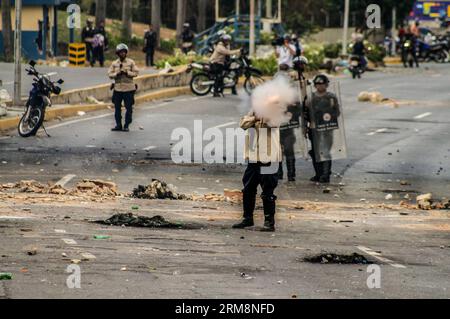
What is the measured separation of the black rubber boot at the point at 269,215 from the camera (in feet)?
49.2

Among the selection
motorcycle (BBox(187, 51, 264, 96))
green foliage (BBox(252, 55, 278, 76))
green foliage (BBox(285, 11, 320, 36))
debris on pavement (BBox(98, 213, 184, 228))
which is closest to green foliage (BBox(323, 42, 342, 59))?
green foliage (BBox(252, 55, 278, 76))

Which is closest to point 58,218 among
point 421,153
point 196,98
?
point 421,153

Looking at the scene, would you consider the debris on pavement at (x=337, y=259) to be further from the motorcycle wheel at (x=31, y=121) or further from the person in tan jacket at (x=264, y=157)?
the motorcycle wheel at (x=31, y=121)

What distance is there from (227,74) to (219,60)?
0.97 meters

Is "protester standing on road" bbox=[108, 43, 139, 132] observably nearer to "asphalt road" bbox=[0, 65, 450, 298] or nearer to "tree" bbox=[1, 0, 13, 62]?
"asphalt road" bbox=[0, 65, 450, 298]

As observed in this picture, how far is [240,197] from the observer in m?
18.8

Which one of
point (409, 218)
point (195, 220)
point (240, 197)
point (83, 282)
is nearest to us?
point (83, 282)

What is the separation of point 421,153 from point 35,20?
3713 centimetres

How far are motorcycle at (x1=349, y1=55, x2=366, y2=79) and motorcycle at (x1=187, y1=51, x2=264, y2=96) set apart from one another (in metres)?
13.3

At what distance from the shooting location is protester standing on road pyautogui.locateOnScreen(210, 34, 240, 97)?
125 feet

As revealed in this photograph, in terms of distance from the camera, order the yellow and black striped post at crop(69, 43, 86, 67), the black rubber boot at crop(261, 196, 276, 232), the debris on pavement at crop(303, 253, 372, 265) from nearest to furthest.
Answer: the debris on pavement at crop(303, 253, 372, 265) → the black rubber boot at crop(261, 196, 276, 232) → the yellow and black striped post at crop(69, 43, 86, 67)

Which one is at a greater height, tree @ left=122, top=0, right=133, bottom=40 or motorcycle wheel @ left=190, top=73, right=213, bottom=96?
tree @ left=122, top=0, right=133, bottom=40

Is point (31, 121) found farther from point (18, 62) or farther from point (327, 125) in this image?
point (327, 125)

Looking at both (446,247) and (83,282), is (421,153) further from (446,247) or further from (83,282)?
(83,282)
